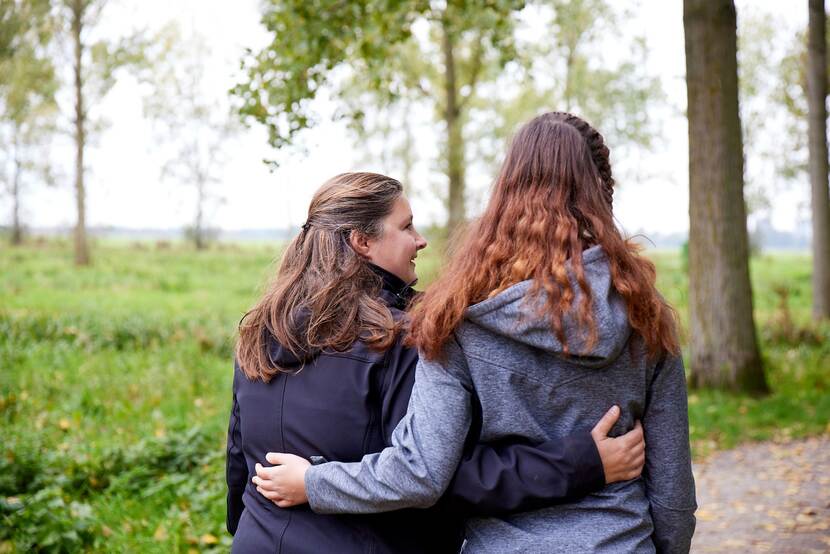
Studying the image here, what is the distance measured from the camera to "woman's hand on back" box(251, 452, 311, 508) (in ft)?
7.18

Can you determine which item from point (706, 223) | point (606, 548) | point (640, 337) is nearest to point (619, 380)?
point (640, 337)

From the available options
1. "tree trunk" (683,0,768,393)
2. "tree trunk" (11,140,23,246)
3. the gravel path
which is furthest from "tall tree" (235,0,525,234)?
"tree trunk" (11,140,23,246)

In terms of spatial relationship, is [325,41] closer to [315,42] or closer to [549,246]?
[315,42]

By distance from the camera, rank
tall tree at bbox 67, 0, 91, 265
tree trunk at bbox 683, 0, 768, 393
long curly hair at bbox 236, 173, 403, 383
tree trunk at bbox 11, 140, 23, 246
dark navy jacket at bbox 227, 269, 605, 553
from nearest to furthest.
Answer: dark navy jacket at bbox 227, 269, 605, 553 → long curly hair at bbox 236, 173, 403, 383 → tree trunk at bbox 683, 0, 768, 393 → tall tree at bbox 67, 0, 91, 265 → tree trunk at bbox 11, 140, 23, 246

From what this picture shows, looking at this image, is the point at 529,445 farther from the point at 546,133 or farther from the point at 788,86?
the point at 788,86

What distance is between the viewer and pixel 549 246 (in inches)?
78.0

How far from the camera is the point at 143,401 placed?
8477 mm

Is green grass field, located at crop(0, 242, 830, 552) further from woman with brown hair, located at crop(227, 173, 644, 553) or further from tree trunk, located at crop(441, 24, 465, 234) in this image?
tree trunk, located at crop(441, 24, 465, 234)

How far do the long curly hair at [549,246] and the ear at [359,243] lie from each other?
368 millimetres

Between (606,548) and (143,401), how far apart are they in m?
7.34

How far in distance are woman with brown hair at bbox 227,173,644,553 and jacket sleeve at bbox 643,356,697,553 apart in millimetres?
75

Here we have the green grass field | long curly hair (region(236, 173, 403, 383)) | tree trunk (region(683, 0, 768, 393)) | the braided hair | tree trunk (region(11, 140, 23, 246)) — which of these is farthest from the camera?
tree trunk (region(11, 140, 23, 246))

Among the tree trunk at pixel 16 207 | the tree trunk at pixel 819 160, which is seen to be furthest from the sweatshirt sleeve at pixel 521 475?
the tree trunk at pixel 16 207

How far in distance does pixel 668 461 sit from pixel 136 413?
6.95 metres
